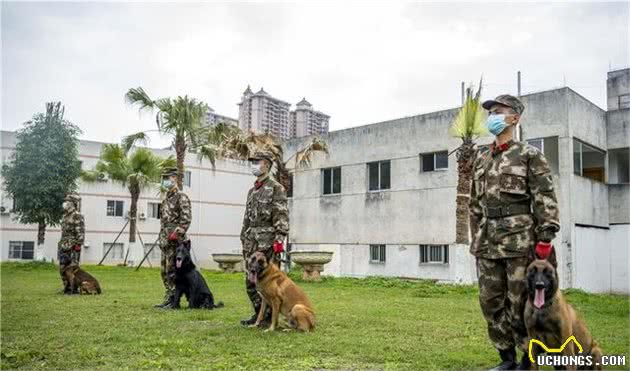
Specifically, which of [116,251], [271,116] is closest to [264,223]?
[116,251]

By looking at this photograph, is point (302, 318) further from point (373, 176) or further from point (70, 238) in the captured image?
point (373, 176)

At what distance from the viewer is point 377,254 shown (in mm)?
23500

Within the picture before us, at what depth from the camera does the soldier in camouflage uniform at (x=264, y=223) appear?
8086 millimetres

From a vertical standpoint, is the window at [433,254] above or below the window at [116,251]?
above

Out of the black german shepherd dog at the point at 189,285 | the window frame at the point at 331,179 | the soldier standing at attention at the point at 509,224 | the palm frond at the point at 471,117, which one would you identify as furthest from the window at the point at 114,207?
the soldier standing at attention at the point at 509,224

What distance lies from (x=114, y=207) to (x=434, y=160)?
25.7 meters

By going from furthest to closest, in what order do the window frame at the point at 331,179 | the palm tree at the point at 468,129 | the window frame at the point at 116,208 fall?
the window frame at the point at 116,208 < the window frame at the point at 331,179 < the palm tree at the point at 468,129

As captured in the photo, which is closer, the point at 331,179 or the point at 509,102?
the point at 509,102

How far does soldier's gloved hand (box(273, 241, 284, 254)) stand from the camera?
26.1 ft

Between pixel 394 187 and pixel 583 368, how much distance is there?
724 inches

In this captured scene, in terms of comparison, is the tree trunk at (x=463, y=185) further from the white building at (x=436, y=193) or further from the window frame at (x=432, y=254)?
the window frame at (x=432, y=254)

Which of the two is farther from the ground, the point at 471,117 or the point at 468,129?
the point at 471,117

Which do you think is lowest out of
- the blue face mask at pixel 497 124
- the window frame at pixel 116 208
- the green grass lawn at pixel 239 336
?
the green grass lawn at pixel 239 336

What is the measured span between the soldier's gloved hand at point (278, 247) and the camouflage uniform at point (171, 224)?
285 cm
